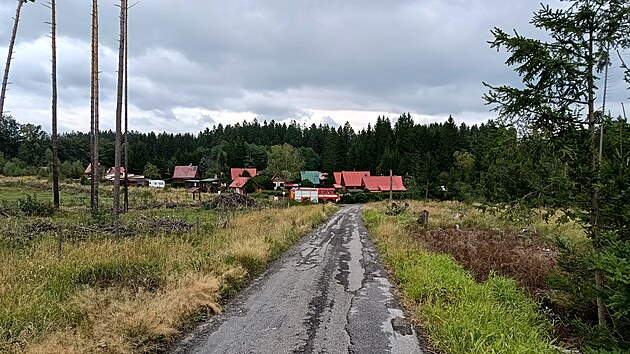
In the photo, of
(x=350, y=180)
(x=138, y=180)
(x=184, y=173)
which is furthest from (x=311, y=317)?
(x=184, y=173)

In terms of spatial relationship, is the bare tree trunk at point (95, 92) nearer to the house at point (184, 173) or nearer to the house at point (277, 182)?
the house at point (277, 182)

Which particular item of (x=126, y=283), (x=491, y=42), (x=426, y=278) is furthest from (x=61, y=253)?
(x=491, y=42)

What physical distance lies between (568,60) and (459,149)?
6291cm

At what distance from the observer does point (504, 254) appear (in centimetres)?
1334

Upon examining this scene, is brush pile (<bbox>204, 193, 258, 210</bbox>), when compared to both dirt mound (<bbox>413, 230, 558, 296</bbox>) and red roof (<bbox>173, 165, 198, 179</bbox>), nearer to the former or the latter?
dirt mound (<bbox>413, 230, 558, 296</bbox>)

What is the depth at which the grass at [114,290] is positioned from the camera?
5.07m

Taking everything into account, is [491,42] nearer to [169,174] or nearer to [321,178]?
[321,178]

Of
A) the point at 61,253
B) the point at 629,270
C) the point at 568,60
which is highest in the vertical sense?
the point at 568,60

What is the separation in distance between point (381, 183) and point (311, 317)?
58.2m

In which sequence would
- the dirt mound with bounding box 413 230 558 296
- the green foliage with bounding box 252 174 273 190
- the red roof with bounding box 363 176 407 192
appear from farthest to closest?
1. the red roof with bounding box 363 176 407 192
2. the green foliage with bounding box 252 174 273 190
3. the dirt mound with bounding box 413 230 558 296

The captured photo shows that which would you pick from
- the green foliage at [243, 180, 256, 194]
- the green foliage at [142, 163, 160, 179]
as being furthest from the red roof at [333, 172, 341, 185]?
the green foliage at [142, 163, 160, 179]

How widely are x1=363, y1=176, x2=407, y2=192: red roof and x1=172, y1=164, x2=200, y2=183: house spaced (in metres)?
33.9

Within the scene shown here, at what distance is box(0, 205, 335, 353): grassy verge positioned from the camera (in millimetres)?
5066

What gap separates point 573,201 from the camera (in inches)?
252
